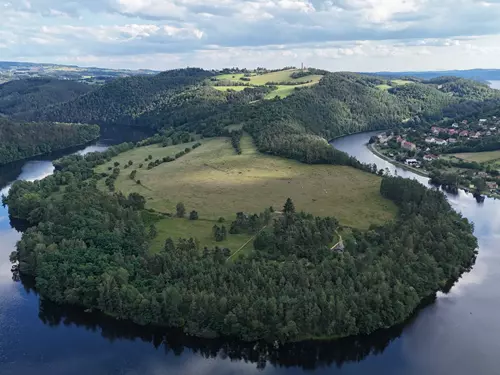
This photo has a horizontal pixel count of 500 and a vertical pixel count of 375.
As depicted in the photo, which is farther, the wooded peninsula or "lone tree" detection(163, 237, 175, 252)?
"lone tree" detection(163, 237, 175, 252)

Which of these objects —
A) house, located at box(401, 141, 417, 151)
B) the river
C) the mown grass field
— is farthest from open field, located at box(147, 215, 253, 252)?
house, located at box(401, 141, 417, 151)

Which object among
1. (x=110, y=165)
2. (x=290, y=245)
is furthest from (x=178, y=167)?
(x=290, y=245)

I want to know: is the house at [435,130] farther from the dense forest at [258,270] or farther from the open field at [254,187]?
the dense forest at [258,270]

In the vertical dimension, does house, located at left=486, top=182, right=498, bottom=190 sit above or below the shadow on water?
above

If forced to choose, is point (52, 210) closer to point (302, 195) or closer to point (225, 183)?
point (225, 183)

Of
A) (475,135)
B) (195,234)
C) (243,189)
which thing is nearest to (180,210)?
(195,234)

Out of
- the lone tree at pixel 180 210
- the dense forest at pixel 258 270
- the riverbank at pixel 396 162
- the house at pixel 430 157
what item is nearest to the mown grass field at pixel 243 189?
the lone tree at pixel 180 210

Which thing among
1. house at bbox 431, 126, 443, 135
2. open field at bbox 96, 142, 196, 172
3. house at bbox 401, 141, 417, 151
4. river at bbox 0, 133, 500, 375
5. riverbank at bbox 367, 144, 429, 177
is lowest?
river at bbox 0, 133, 500, 375

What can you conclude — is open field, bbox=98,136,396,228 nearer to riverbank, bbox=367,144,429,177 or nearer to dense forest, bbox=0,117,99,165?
riverbank, bbox=367,144,429,177
